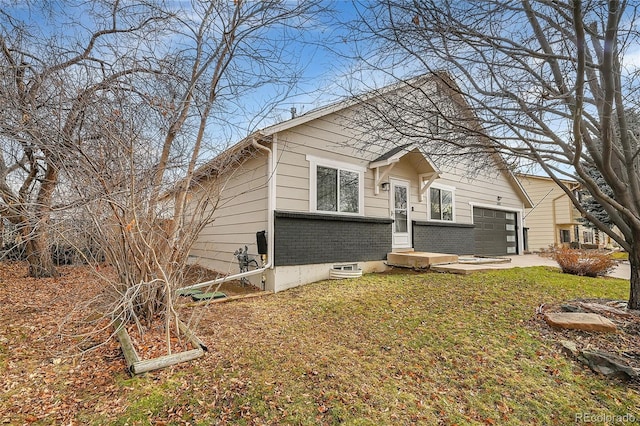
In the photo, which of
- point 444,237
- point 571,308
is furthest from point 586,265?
point 571,308

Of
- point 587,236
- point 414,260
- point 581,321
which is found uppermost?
point 587,236

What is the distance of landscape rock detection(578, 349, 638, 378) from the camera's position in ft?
10.1

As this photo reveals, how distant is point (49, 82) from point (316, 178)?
16.3 feet

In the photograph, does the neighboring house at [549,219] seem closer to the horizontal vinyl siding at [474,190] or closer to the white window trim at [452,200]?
the horizontal vinyl siding at [474,190]

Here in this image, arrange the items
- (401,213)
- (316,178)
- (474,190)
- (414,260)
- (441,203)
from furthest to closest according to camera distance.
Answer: (474,190)
(441,203)
(401,213)
(414,260)
(316,178)

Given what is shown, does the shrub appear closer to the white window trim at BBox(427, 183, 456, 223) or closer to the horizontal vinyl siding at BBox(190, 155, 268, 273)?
the white window trim at BBox(427, 183, 456, 223)

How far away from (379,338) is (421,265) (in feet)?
15.4

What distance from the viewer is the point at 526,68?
3.96m

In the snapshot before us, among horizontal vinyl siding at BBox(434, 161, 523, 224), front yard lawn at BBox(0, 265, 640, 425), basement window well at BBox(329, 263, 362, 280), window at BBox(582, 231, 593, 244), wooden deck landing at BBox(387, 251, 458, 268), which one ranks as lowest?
front yard lawn at BBox(0, 265, 640, 425)

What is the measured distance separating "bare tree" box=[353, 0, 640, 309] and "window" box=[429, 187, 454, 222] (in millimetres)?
6067

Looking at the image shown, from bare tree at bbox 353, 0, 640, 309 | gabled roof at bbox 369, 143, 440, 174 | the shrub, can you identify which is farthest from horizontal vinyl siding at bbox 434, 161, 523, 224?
bare tree at bbox 353, 0, 640, 309

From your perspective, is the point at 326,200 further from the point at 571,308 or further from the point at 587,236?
the point at 587,236

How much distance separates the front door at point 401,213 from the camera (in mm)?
9500

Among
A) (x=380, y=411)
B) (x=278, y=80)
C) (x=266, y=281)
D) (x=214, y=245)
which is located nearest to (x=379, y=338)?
(x=380, y=411)
